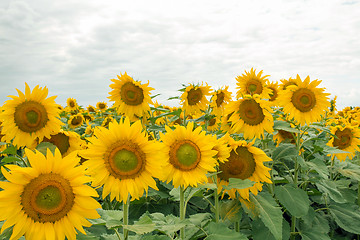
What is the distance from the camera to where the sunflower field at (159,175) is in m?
1.81

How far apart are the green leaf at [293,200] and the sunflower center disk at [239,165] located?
0.63m

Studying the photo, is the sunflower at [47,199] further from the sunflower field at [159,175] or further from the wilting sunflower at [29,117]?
the wilting sunflower at [29,117]

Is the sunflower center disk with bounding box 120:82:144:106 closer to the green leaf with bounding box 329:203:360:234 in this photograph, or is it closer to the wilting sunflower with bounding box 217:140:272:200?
the wilting sunflower with bounding box 217:140:272:200

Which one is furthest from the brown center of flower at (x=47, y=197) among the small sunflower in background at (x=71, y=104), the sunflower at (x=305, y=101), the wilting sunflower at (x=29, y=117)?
→ the small sunflower in background at (x=71, y=104)

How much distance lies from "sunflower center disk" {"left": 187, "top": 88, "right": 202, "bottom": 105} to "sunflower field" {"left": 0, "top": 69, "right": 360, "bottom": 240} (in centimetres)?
85

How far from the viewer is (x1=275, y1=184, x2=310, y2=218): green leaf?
3.23 m

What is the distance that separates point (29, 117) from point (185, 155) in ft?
7.67

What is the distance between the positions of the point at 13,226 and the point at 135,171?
78 centimetres

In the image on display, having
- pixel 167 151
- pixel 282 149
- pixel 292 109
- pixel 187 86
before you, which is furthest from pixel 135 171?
pixel 187 86

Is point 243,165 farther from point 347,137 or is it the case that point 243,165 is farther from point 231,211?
point 347,137

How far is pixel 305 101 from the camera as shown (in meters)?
4.05

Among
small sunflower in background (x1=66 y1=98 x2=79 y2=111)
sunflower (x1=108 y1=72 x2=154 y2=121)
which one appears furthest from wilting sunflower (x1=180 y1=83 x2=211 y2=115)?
small sunflower in background (x1=66 y1=98 x2=79 y2=111)

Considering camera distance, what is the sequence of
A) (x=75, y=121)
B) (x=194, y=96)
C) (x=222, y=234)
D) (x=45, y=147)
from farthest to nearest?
(x=75, y=121) < (x=194, y=96) < (x=45, y=147) < (x=222, y=234)

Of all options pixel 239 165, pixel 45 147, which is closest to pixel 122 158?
pixel 239 165
